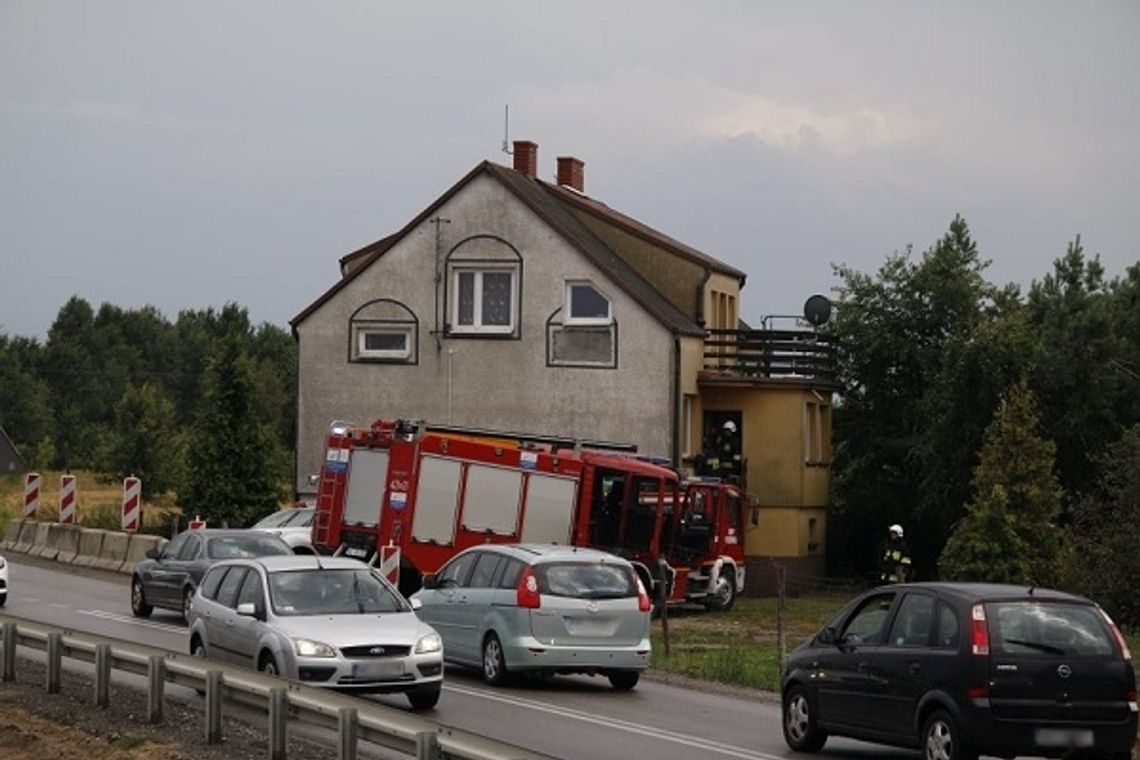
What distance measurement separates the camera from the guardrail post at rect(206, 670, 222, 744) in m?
17.1

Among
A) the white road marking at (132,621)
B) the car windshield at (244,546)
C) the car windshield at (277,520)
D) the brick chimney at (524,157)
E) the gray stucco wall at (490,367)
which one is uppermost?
the brick chimney at (524,157)

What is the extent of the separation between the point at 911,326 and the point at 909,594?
38.0 meters

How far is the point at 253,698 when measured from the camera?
16828 millimetres

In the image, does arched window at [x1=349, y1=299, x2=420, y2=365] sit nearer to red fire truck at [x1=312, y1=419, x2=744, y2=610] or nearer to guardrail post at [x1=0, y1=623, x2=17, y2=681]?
red fire truck at [x1=312, y1=419, x2=744, y2=610]

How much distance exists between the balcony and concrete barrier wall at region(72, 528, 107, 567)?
1408 cm

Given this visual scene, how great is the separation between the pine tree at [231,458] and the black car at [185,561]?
14.6 meters

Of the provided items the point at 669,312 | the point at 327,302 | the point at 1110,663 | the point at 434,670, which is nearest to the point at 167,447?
the point at 327,302

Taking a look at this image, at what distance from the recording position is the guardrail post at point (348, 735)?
14.7 meters

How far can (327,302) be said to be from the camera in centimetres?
5028

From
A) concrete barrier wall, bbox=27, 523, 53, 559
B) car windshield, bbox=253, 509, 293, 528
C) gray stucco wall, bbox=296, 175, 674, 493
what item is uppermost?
gray stucco wall, bbox=296, 175, 674, 493

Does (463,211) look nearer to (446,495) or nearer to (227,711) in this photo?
(446,495)

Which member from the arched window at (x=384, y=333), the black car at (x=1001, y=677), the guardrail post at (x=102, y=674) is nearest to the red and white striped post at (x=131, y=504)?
the arched window at (x=384, y=333)

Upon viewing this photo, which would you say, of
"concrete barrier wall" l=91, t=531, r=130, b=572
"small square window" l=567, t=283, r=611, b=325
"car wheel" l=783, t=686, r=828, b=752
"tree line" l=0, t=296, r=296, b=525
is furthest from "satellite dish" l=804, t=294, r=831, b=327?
"car wheel" l=783, t=686, r=828, b=752

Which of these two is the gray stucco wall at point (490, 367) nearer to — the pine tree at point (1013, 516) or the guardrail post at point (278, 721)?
the pine tree at point (1013, 516)
